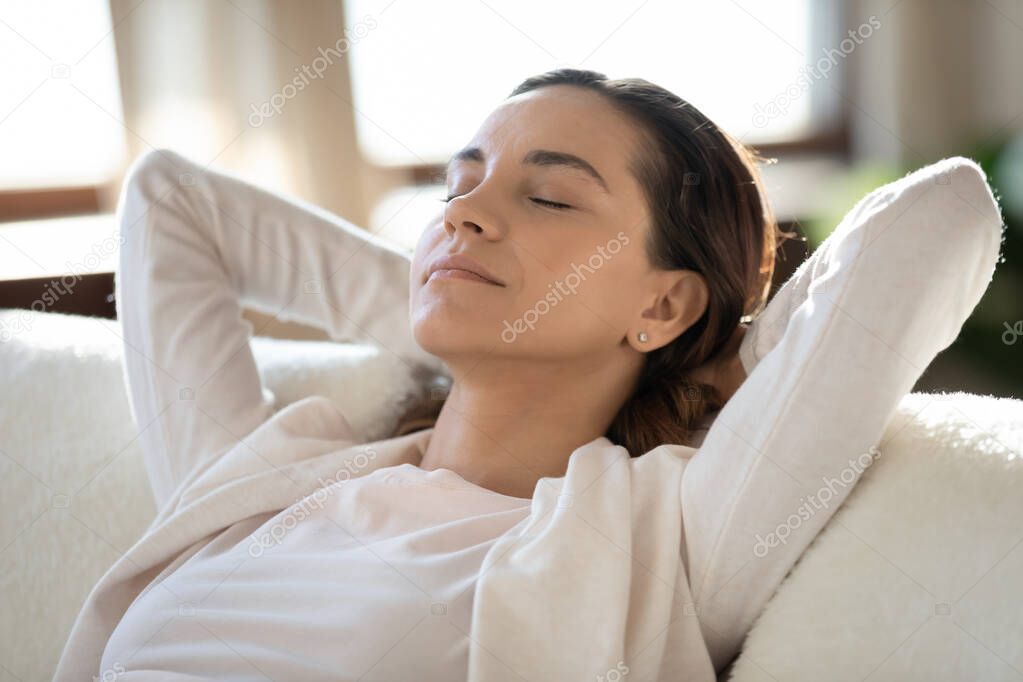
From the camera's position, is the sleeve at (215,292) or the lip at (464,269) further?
the sleeve at (215,292)

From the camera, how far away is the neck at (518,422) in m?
1.07

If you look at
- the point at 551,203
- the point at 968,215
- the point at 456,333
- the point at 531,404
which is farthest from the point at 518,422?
the point at 968,215

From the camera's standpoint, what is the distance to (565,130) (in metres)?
1.06

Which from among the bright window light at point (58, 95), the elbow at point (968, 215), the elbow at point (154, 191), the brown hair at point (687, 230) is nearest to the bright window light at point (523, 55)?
the bright window light at point (58, 95)

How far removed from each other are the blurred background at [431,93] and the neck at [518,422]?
1083 mm

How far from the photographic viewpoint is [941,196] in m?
0.87

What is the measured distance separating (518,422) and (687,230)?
0.29 metres

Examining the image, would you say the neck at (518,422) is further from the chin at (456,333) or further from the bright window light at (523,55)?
the bright window light at (523,55)

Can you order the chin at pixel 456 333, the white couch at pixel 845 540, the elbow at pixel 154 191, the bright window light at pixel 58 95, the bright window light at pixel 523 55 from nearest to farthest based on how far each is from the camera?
the white couch at pixel 845 540 → the chin at pixel 456 333 → the elbow at pixel 154 191 → the bright window light at pixel 58 95 → the bright window light at pixel 523 55

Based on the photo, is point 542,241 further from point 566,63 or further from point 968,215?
point 566,63

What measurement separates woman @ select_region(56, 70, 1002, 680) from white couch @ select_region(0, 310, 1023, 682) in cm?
4

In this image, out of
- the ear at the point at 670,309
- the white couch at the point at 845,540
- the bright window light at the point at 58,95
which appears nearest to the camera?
the white couch at the point at 845,540

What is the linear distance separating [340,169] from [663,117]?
1628 millimetres

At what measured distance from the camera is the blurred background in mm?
2373
